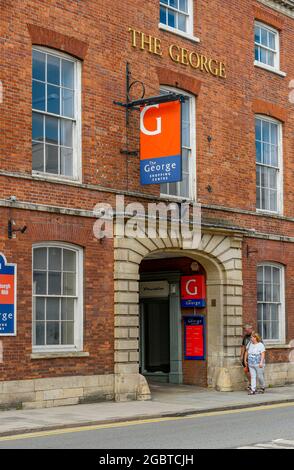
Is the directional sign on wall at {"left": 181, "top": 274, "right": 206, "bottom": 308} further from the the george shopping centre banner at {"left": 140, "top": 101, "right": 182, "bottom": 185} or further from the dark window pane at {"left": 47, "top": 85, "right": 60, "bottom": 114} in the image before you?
the dark window pane at {"left": 47, "top": 85, "right": 60, "bottom": 114}

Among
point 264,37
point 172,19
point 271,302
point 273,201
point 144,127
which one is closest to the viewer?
point 144,127

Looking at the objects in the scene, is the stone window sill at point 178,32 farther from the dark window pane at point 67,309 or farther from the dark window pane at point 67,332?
the dark window pane at point 67,332

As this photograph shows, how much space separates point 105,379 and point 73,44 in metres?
7.30

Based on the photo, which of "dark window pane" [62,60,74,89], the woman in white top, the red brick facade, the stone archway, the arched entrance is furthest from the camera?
the arched entrance

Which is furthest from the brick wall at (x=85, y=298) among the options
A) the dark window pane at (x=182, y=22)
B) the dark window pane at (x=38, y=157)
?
the dark window pane at (x=182, y=22)

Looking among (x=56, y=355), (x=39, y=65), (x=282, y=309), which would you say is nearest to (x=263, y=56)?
(x=282, y=309)

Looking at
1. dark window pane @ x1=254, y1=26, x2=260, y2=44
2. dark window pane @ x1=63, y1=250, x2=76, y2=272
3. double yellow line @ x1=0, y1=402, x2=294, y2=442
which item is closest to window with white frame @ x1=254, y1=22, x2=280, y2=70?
dark window pane @ x1=254, y1=26, x2=260, y2=44

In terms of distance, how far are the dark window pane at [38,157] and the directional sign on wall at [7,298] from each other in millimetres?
2172

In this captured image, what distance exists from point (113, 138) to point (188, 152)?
286cm

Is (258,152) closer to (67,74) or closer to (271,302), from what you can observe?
(271,302)

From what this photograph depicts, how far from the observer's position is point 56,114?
18359 millimetres

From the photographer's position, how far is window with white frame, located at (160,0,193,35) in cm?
2127

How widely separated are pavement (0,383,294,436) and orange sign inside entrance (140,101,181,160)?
5.43 metres
